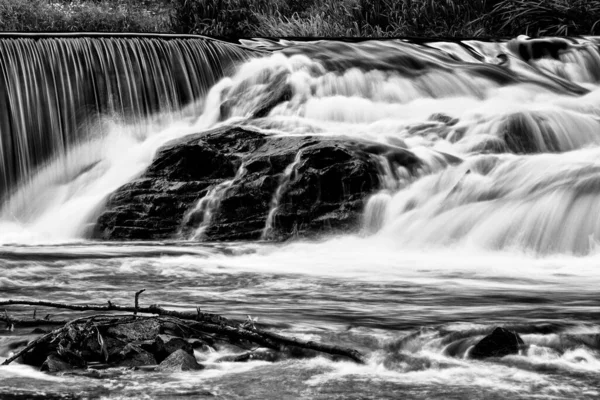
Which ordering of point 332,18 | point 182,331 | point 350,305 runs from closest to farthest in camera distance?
point 182,331
point 350,305
point 332,18

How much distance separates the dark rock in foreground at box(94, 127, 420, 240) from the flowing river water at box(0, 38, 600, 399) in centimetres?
16

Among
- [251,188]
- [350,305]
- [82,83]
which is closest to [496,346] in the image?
[350,305]

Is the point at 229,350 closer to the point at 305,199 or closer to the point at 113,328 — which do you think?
the point at 113,328

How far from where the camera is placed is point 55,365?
5062 mm

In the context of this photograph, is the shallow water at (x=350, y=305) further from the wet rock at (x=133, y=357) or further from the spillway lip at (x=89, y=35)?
the spillway lip at (x=89, y=35)

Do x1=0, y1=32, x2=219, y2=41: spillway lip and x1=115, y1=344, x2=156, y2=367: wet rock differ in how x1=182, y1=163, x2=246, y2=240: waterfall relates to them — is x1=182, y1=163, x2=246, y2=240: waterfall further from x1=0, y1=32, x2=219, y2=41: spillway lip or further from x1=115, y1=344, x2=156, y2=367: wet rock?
x1=115, y1=344, x2=156, y2=367: wet rock

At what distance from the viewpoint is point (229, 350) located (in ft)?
17.7

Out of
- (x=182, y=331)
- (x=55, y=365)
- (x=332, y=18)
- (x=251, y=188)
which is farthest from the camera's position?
(x=332, y=18)

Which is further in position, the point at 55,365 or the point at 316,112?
the point at 316,112

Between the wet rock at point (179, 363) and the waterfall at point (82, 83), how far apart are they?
7.82 meters

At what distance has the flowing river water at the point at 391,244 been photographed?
5082 mm

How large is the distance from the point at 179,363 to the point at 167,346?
0.16m

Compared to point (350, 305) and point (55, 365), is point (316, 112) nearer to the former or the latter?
point (350, 305)

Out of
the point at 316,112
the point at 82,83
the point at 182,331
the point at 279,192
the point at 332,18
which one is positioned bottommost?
the point at 182,331
